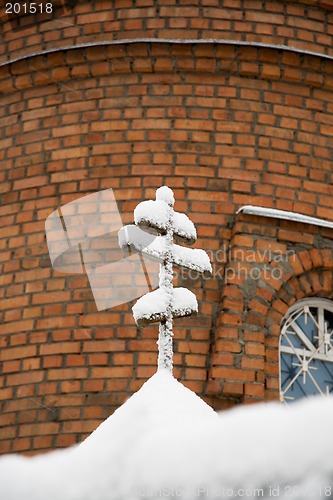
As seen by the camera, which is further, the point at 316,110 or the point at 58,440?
the point at 316,110

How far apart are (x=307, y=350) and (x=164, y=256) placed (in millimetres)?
2235

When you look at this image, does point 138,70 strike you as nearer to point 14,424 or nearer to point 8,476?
point 14,424

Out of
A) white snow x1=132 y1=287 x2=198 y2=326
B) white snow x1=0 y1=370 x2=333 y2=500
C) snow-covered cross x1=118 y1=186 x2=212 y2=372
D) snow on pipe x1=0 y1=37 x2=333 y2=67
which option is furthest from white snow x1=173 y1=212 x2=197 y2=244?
snow on pipe x1=0 y1=37 x2=333 y2=67

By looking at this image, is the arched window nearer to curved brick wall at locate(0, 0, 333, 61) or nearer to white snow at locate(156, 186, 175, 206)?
curved brick wall at locate(0, 0, 333, 61)

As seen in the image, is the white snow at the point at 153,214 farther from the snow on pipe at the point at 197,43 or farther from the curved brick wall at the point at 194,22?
the curved brick wall at the point at 194,22

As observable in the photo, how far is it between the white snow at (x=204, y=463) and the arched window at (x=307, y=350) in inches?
114

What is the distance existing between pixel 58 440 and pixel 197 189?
1659 millimetres

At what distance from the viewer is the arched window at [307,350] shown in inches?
193

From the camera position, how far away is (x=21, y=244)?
199 inches

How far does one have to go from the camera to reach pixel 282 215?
195 inches

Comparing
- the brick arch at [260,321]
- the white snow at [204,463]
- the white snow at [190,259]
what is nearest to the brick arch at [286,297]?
the brick arch at [260,321]

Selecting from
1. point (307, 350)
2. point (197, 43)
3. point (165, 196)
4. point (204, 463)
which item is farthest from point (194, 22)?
point (204, 463)

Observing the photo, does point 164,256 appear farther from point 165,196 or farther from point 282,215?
point 282,215

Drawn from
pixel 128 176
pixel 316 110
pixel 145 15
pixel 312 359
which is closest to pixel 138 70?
pixel 145 15
